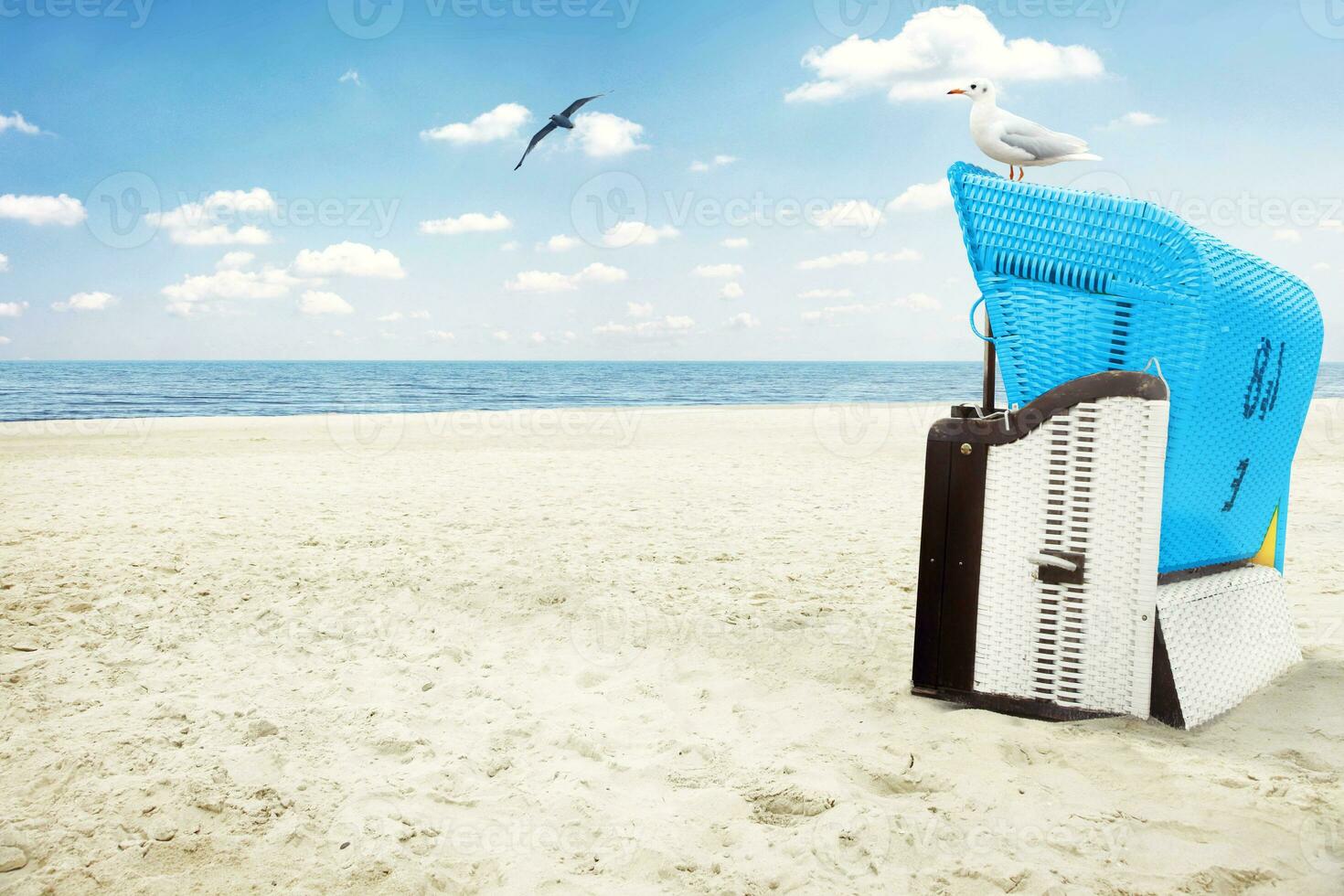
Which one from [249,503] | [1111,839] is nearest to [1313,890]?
[1111,839]

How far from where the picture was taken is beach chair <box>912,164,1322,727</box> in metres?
2.40

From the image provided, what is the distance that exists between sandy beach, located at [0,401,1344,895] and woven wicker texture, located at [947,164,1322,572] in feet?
2.72

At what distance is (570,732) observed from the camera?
264 cm

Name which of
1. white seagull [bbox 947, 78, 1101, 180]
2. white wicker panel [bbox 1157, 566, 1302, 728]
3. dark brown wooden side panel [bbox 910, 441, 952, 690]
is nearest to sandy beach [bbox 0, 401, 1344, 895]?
white wicker panel [bbox 1157, 566, 1302, 728]

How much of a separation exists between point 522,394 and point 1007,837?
1355 inches

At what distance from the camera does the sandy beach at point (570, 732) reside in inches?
76.5

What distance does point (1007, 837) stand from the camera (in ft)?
6.55

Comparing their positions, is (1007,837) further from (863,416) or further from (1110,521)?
(863,416)

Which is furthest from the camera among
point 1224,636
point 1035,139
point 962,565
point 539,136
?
point 539,136

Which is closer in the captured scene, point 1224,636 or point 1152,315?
point 1152,315

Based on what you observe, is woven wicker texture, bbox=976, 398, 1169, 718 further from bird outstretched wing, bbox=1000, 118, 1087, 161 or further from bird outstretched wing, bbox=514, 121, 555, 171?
bird outstretched wing, bbox=514, 121, 555, 171

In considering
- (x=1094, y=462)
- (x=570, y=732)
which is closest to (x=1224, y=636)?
(x=1094, y=462)

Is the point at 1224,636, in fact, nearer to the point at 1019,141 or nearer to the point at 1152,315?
the point at 1152,315

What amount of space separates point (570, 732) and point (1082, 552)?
169cm
